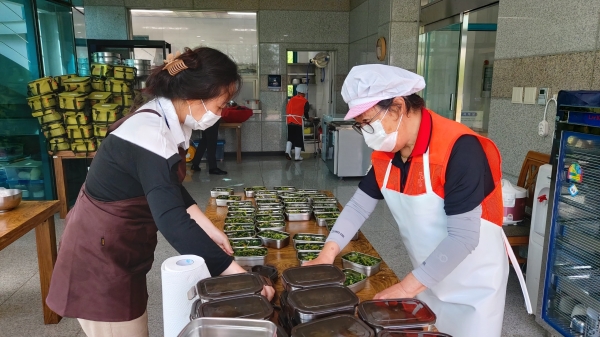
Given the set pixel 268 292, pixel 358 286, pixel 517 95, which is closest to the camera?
pixel 268 292

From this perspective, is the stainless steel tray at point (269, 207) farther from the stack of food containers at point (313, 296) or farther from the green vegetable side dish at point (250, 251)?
the stack of food containers at point (313, 296)

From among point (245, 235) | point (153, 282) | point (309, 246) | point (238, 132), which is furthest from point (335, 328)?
point (238, 132)

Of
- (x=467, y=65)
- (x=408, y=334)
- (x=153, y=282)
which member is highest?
(x=467, y=65)

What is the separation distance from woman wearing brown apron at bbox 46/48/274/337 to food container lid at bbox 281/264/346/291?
0.10m

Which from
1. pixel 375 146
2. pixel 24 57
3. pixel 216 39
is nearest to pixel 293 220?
pixel 375 146

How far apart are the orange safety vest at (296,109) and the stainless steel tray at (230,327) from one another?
7.61 m

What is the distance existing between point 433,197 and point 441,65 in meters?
4.78

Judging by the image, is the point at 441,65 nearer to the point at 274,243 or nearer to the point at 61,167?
the point at 274,243

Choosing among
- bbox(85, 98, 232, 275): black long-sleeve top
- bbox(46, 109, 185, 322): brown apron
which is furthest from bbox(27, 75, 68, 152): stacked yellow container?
bbox(85, 98, 232, 275): black long-sleeve top

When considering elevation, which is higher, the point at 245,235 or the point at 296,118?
the point at 296,118

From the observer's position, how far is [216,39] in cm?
911

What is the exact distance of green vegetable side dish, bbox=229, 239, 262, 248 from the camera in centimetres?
191

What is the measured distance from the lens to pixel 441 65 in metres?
5.73

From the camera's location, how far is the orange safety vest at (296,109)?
8.40 meters
